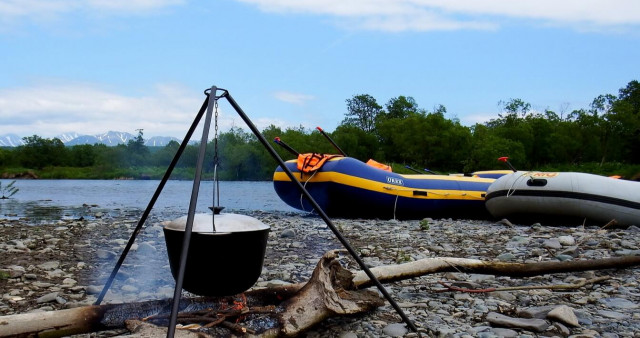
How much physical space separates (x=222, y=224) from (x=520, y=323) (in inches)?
95.0

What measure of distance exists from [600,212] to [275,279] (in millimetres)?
8523

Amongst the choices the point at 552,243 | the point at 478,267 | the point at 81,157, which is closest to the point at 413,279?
the point at 478,267

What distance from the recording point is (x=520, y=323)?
12.9 ft

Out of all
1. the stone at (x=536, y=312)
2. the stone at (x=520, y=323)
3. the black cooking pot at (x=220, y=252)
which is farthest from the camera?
the stone at (x=536, y=312)

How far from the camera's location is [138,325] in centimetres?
332

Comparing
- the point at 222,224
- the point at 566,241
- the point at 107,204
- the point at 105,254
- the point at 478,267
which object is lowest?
the point at 107,204

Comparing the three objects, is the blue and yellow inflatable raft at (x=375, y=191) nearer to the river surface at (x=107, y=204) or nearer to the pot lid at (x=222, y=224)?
the river surface at (x=107, y=204)

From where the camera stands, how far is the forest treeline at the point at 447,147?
54156 millimetres

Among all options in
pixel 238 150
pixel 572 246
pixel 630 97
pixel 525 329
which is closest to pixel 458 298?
pixel 525 329

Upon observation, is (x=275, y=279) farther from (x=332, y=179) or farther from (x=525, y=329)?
(x=332, y=179)

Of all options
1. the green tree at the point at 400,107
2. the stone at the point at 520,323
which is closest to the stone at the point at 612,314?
the stone at the point at 520,323

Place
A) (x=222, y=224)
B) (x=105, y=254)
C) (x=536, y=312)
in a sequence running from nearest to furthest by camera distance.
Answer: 1. (x=222, y=224)
2. (x=536, y=312)
3. (x=105, y=254)

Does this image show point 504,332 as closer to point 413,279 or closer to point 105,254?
point 413,279

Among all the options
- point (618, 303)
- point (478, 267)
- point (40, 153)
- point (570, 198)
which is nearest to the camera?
point (618, 303)
